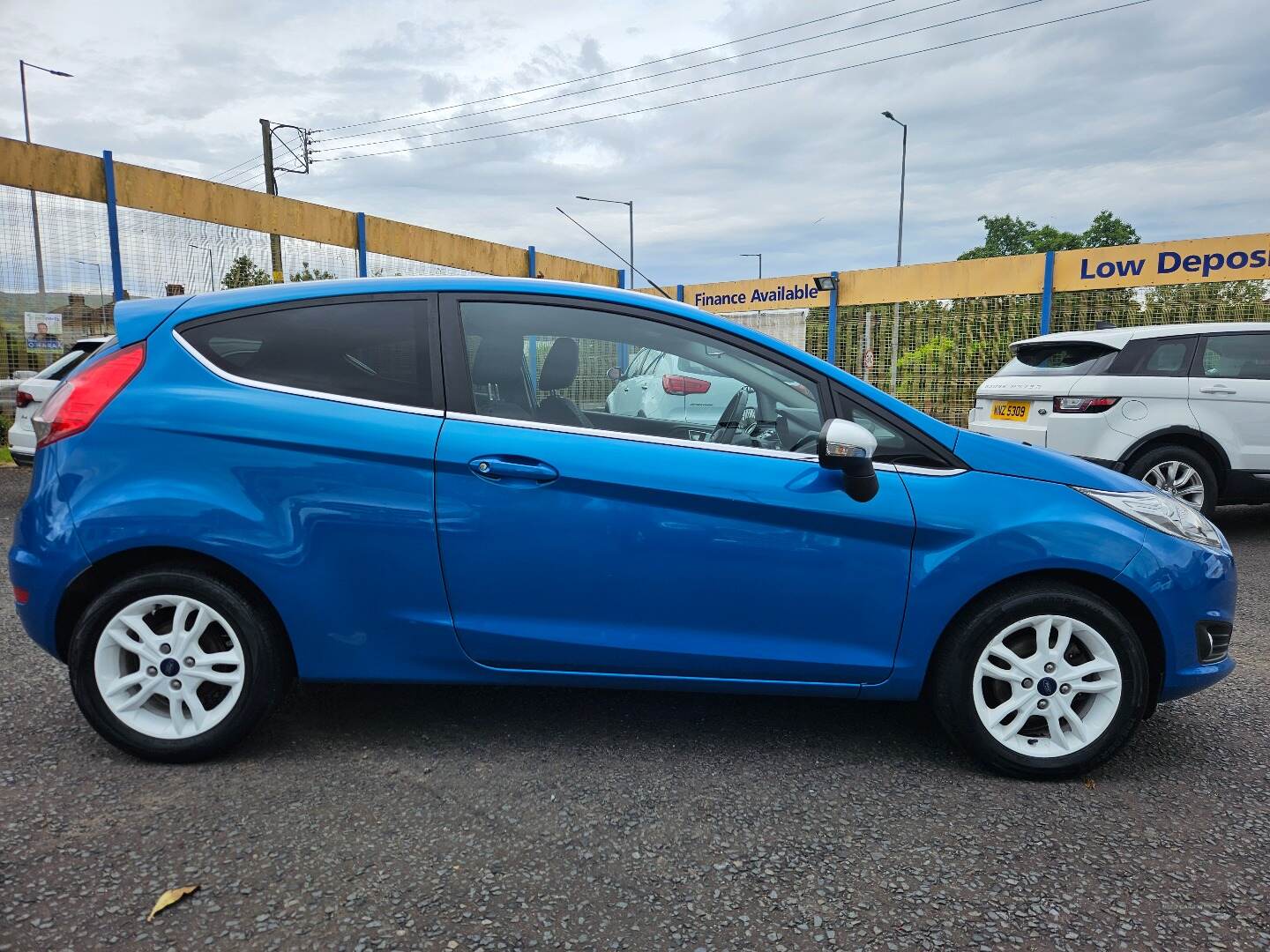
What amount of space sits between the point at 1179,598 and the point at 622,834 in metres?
1.87

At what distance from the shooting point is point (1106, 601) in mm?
2770

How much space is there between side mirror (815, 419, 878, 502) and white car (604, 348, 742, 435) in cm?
36

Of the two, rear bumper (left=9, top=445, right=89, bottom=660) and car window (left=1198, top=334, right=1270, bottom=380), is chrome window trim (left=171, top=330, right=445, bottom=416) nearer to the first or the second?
rear bumper (left=9, top=445, right=89, bottom=660)

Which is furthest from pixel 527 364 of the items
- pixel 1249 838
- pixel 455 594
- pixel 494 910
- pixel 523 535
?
pixel 1249 838

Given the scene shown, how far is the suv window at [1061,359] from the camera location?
673 centimetres

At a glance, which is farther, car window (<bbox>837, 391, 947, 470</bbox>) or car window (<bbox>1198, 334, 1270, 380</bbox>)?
car window (<bbox>1198, 334, 1270, 380</bbox>)

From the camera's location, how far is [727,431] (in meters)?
2.80

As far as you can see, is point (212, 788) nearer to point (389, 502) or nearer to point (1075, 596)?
point (389, 502)

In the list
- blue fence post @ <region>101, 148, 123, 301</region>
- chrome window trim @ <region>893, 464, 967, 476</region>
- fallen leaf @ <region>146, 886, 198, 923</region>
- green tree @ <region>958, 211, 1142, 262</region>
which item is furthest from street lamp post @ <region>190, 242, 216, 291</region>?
green tree @ <region>958, 211, 1142, 262</region>

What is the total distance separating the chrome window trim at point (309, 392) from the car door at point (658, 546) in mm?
120

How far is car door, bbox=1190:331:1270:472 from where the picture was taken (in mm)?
6559

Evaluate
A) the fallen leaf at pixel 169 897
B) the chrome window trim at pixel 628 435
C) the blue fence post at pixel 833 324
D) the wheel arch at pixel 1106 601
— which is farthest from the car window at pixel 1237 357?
the blue fence post at pixel 833 324

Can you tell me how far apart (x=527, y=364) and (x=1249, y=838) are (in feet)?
8.24

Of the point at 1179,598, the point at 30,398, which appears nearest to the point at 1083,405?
the point at 1179,598
